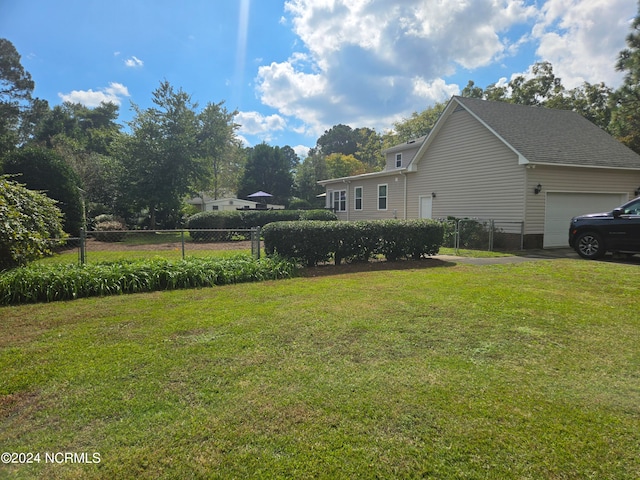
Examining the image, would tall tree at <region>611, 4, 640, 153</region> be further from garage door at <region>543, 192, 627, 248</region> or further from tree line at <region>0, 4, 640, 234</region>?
garage door at <region>543, 192, 627, 248</region>

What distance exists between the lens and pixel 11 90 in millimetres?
34188

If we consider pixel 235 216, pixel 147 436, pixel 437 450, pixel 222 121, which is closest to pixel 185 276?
pixel 147 436

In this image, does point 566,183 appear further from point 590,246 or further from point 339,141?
point 339,141

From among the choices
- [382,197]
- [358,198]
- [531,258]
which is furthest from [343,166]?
[531,258]

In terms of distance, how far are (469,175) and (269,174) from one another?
2727 centimetres

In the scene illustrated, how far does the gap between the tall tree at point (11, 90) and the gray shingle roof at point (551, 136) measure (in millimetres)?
38814

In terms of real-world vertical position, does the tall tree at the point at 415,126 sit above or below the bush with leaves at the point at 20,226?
above

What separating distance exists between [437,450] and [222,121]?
32043mm

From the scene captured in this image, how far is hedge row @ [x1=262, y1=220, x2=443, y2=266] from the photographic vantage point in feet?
27.9

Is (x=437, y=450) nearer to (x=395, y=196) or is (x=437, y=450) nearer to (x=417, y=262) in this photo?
(x=417, y=262)

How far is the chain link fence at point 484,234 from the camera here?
41.7 feet

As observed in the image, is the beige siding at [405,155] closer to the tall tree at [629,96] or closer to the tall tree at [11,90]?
the tall tree at [629,96]

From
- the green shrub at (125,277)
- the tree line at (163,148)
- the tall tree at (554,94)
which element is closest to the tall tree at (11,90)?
the tree line at (163,148)

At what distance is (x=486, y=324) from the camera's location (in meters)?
4.36
